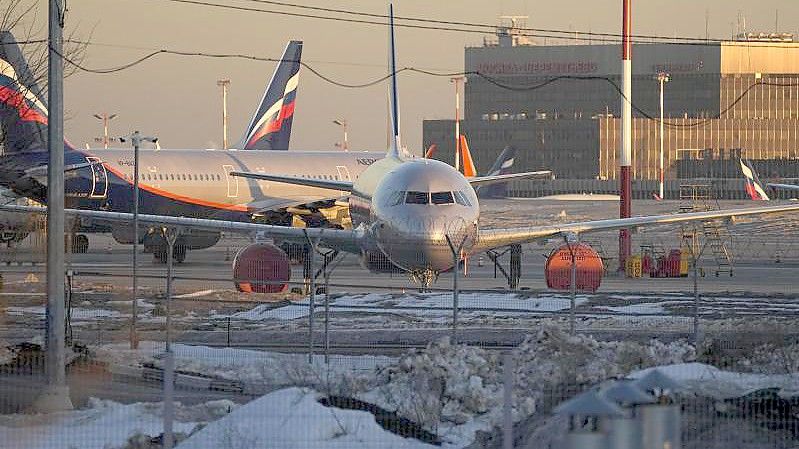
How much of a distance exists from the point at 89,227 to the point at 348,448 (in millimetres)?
35104

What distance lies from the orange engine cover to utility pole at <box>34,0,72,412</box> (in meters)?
15.8

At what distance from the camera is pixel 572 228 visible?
3253 cm

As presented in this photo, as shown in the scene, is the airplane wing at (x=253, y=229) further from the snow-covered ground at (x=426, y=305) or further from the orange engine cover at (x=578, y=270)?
the orange engine cover at (x=578, y=270)

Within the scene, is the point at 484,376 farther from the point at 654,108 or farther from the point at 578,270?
the point at 654,108

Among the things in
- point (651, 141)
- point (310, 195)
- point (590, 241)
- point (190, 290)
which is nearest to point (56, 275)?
point (190, 290)

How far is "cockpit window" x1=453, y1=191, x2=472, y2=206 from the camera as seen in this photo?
94.0 ft

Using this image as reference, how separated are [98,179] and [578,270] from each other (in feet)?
68.2

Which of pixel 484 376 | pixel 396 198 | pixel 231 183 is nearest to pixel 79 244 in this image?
pixel 231 183

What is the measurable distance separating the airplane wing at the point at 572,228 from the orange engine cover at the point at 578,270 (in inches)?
37.9

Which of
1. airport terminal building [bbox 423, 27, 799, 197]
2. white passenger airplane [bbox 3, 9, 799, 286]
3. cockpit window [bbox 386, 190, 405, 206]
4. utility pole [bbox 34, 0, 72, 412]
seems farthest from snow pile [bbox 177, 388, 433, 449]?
airport terminal building [bbox 423, 27, 799, 197]

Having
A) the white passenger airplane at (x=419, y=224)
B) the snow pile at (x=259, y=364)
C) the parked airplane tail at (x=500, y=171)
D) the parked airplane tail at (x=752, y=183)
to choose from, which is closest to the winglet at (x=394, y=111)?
the white passenger airplane at (x=419, y=224)

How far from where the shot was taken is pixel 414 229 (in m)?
28.0

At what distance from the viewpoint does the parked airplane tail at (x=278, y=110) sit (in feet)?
194

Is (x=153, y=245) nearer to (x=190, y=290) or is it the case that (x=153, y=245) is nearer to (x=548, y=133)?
(x=190, y=290)
